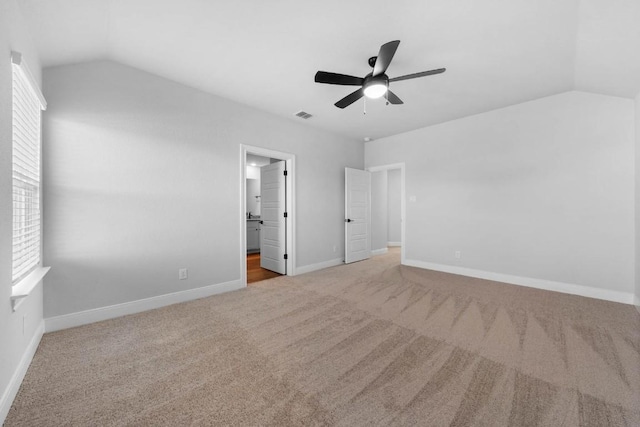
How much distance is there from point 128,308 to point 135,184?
1.43 meters

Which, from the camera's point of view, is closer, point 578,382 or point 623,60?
point 578,382

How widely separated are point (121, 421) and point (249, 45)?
3074 mm

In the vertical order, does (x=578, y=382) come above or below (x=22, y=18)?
below

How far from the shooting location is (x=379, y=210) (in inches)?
285

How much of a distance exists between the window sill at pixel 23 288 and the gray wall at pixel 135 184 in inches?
19.7

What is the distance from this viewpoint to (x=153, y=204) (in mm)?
3008

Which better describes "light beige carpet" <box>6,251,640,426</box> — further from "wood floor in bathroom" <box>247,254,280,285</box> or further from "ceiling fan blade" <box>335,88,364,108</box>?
"ceiling fan blade" <box>335,88,364,108</box>

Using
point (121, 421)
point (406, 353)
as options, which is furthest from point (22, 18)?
point (406, 353)

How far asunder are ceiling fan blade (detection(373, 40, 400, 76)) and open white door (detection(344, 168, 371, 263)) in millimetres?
3139

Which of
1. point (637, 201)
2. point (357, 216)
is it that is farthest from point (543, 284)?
point (357, 216)

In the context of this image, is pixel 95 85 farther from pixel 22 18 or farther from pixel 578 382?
pixel 578 382

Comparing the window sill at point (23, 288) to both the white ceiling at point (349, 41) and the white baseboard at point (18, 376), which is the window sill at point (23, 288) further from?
the white ceiling at point (349, 41)

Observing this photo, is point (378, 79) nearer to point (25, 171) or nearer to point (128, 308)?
point (25, 171)

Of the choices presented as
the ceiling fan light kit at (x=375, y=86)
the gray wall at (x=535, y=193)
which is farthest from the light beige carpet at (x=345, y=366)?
the ceiling fan light kit at (x=375, y=86)
